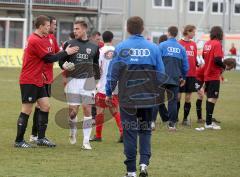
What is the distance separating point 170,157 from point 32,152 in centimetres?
218

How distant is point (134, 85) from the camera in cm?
902

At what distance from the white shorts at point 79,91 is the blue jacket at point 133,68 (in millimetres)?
2479

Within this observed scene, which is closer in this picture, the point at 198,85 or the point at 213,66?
the point at 213,66

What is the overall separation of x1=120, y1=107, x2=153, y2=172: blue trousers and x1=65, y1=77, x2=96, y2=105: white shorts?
2.54 metres

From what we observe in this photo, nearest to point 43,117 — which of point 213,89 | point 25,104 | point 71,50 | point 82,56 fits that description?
point 25,104

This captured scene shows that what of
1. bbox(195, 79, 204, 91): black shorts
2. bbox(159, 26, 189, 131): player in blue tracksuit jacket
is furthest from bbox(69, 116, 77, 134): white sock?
bbox(195, 79, 204, 91): black shorts

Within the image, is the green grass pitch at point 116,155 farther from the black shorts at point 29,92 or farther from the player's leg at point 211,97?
the black shorts at point 29,92

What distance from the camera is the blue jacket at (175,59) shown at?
47.6 ft

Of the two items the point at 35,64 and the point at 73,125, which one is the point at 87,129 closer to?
the point at 73,125

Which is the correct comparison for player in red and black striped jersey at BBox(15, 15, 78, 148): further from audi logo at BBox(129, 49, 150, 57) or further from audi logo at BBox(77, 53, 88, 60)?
audi logo at BBox(129, 49, 150, 57)

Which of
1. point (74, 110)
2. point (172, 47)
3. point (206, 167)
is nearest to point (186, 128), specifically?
point (172, 47)

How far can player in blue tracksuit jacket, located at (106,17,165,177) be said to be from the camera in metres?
8.95

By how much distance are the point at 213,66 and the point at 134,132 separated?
21.1 feet

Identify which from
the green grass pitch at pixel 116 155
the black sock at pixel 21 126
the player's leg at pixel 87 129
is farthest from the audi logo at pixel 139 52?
the black sock at pixel 21 126
